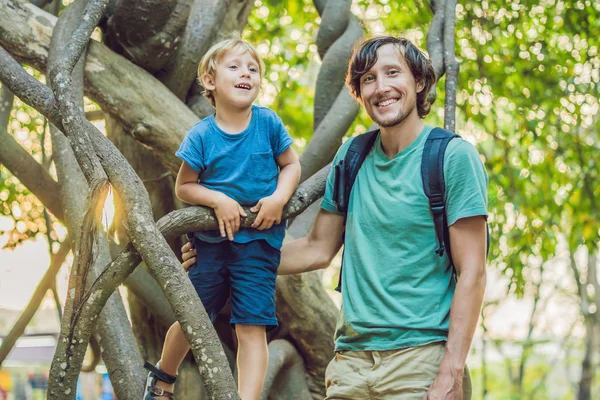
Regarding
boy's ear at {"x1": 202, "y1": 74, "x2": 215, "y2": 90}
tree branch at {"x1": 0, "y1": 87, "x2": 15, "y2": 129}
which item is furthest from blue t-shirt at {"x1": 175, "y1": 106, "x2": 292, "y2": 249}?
tree branch at {"x1": 0, "y1": 87, "x2": 15, "y2": 129}

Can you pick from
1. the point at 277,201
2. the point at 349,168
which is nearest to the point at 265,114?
the point at 277,201

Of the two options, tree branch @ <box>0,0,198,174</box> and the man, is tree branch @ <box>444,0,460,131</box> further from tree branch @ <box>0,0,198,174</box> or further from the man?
tree branch @ <box>0,0,198,174</box>

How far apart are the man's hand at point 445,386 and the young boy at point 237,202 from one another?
25.2 inches

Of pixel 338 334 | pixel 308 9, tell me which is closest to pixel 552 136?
pixel 308 9

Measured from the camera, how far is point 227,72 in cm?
245

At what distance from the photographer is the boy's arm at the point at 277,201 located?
Answer: 2357 mm

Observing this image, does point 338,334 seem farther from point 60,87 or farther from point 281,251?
point 60,87

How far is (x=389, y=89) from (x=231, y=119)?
0.57m

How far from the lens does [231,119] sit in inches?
98.3

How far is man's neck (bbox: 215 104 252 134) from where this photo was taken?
2.49 m

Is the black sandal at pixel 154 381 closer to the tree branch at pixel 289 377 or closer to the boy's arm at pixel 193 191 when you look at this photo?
the boy's arm at pixel 193 191

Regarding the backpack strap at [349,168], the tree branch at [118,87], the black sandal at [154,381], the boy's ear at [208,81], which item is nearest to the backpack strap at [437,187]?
the backpack strap at [349,168]

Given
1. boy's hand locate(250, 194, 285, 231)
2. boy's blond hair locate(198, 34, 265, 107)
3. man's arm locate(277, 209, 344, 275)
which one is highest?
boy's blond hair locate(198, 34, 265, 107)

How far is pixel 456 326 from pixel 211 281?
0.81 metres
